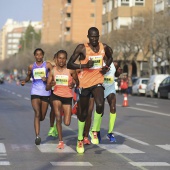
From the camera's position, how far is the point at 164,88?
46531 millimetres

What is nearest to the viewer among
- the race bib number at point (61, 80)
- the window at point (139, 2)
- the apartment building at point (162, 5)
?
the race bib number at point (61, 80)

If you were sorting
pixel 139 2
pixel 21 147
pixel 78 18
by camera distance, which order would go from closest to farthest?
pixel 21 147, pixel 139 2, pixel 78 18

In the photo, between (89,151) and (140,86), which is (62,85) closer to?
(89,151)

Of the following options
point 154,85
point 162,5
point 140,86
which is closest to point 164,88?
point 154,85

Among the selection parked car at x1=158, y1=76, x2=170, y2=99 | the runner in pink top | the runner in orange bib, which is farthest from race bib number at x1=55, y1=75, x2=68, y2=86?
parked car at x1=158, y1=76, x2=170, y2=99

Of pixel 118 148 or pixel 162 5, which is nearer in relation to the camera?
pixel 118 148

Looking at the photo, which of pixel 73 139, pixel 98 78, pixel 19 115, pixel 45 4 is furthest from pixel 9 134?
pixel 45 4

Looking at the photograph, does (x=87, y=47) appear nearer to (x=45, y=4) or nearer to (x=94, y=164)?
(x=94, y=164)

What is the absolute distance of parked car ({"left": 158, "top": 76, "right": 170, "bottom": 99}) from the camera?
151ft

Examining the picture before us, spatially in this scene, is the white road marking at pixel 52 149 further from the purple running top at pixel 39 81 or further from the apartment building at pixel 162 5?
the apartment building at pixel 162 5

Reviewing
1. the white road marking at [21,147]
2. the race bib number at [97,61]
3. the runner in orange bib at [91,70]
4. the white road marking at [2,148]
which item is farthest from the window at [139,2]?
the race bib number at [97,61]

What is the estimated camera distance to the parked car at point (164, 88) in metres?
45.9

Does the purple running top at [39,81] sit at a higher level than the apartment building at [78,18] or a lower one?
lower

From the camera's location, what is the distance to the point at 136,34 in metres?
67.2
